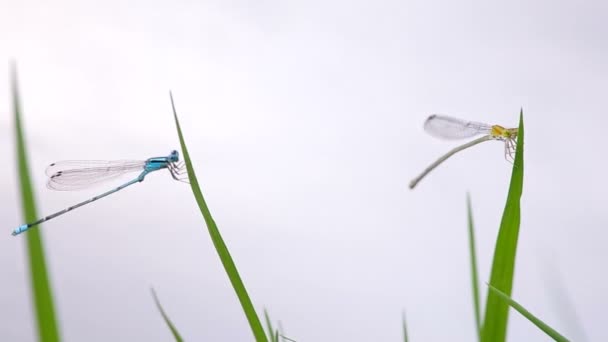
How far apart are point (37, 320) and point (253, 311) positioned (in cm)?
75

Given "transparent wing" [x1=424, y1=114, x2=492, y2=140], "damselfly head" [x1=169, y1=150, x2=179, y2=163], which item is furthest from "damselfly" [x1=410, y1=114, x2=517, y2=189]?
"damselfly head" [x1=169, y1=150, x2=179, y2=163]

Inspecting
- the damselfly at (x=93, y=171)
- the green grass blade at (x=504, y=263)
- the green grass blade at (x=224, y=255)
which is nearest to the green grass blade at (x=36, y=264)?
the green grass blade at (x=224, y=255)

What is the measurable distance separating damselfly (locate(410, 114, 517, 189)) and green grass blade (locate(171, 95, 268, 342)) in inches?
86.0

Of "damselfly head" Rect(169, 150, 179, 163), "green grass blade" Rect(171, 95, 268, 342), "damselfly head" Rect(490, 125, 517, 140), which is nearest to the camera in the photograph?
"green grass blade" Rect(171, 95, 268, 342)

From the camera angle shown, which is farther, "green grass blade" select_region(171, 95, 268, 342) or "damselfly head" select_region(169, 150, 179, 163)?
"damselfly head" select_region(169, 150, 179, 163)

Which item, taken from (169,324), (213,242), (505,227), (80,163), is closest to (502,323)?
(505,227)

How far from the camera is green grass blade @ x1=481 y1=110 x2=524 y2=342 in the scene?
1.60m

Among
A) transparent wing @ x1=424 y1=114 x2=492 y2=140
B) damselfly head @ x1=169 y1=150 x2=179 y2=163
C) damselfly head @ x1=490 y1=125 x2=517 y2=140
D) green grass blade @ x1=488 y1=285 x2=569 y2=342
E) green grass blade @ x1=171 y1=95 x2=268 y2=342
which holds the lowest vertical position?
green grass blade @ x1=488 y1=285 x2=569 y2=342

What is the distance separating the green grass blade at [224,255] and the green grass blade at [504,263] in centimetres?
58

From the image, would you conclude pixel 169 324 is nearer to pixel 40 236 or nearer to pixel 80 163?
pixel 40 236

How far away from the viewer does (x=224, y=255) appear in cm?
158

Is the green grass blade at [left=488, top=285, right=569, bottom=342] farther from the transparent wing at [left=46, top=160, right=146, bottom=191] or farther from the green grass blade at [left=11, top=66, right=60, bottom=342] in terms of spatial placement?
the transparent wing at [left=46, top=160, right=146, bottom=191]

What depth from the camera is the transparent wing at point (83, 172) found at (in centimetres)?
429

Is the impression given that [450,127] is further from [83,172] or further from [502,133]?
[83,172]
